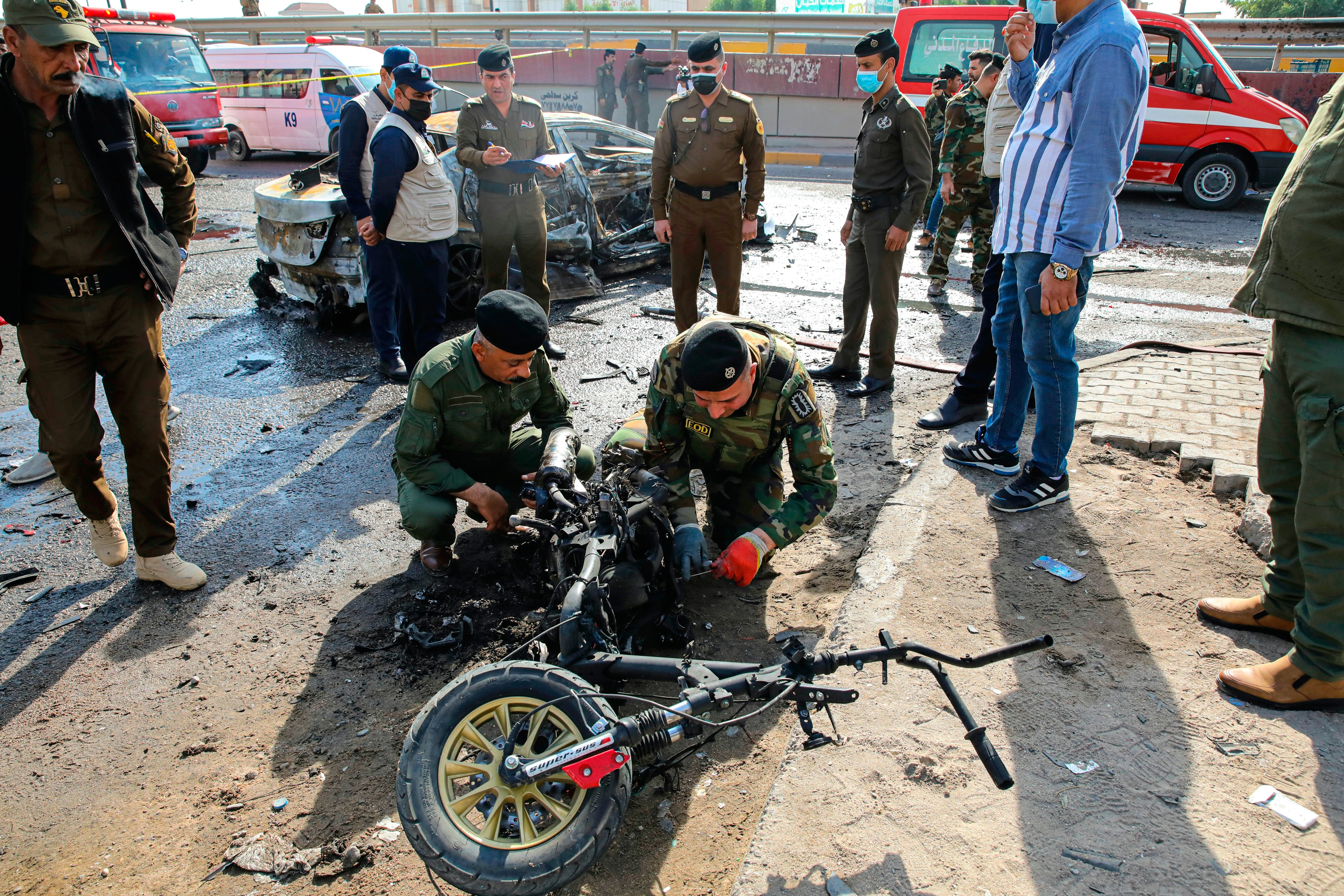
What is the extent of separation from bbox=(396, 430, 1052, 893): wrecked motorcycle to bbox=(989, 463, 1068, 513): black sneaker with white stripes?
152 centimetres

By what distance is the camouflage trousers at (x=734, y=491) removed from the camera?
11.2 ft

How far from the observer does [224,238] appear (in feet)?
32.0

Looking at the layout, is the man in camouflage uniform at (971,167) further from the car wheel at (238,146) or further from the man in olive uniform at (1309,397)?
the car wheel at (238,146)

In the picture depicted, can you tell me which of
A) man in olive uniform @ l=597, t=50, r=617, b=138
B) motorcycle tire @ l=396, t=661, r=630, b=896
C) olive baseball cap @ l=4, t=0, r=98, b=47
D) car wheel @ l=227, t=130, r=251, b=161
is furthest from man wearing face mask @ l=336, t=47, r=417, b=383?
car wheel @ l=227, t=130, r=251, b=161

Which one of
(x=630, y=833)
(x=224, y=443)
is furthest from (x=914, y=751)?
(x=224, y=443)

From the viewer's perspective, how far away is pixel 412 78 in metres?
4.86

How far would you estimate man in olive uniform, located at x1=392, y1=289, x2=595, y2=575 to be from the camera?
126 inches

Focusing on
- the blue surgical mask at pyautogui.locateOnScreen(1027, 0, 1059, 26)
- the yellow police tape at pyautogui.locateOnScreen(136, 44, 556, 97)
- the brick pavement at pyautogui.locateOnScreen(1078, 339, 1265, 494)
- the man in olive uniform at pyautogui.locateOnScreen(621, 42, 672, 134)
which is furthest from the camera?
the man in olive uniform at pyautogui.locateOnScreen(621, 42, 672, 134)

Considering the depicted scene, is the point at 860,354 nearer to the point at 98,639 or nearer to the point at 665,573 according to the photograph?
the point at 665,573

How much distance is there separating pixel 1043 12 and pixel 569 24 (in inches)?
681

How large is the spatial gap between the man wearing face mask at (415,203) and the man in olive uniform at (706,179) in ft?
4.87

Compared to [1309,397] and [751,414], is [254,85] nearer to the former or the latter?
[751,414]

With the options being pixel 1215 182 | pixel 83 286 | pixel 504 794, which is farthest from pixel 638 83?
pixel 504 794

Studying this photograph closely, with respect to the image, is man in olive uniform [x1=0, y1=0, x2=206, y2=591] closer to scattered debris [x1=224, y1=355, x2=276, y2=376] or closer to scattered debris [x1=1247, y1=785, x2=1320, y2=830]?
scattered debris [x1=224, y1=355, x2=276, y2=376]
